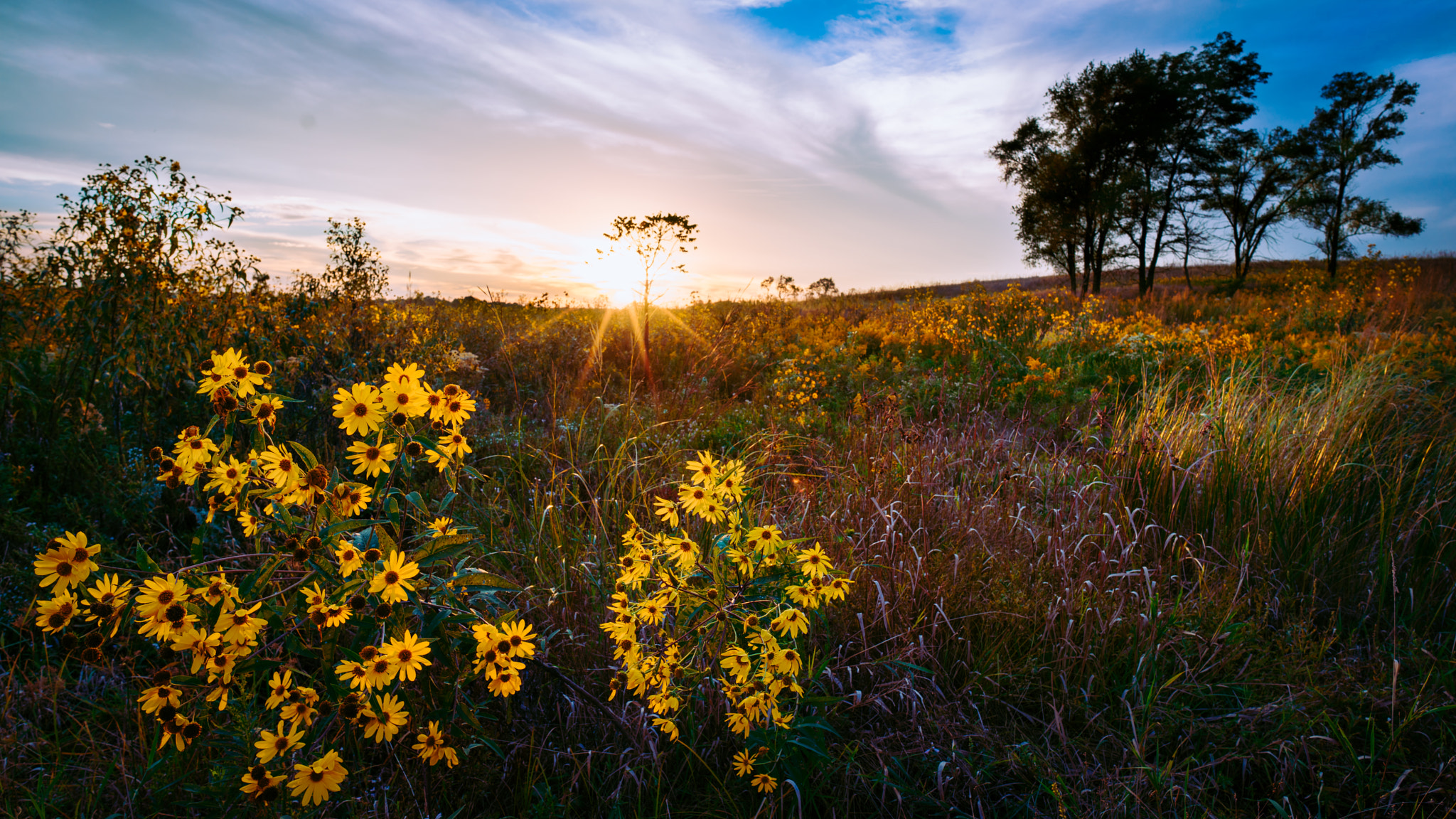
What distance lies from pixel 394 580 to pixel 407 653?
0.45 feet

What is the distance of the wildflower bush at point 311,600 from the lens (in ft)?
3.79

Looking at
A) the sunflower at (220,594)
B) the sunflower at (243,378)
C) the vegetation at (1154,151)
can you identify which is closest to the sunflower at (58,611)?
the sunflower at (220,594)

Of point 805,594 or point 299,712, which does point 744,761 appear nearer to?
point 805,594

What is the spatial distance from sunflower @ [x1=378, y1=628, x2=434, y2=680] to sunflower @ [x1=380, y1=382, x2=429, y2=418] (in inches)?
17.1

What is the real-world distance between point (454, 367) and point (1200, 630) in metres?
4.29

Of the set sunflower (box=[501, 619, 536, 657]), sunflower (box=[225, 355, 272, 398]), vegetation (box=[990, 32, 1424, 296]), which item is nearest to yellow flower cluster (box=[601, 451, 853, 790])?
sunflower (box=[501, 619, 536, 657])

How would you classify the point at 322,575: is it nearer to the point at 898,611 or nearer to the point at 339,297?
the point at 898,611

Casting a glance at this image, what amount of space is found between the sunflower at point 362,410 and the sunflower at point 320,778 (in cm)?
62

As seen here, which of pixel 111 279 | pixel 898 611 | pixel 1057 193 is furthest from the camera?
pixel 1057 193

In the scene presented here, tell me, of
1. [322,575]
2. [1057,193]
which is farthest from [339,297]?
[1057,193]

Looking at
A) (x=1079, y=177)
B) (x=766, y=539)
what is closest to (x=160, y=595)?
(x=766, y=539)

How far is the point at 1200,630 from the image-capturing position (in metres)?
2.10

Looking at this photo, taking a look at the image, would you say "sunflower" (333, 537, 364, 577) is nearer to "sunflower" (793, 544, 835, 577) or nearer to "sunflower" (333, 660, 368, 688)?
"sunflower" (333, 660, 368, 688)

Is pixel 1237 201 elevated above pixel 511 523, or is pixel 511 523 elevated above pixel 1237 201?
pixel 1237 201
